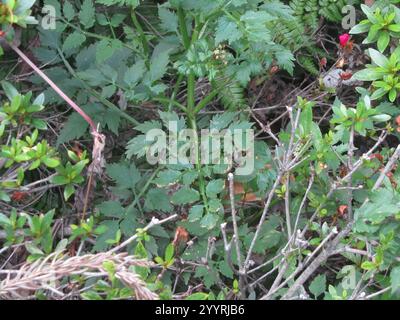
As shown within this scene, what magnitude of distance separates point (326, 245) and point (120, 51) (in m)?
1.02

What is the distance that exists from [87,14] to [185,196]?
2.54 feet

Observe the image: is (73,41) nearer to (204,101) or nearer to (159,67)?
(159,67)

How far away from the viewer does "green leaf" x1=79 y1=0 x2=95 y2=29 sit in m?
2.55

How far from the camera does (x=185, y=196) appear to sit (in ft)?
7.62

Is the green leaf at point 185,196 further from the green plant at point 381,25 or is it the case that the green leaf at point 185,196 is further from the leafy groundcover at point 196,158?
the green plant at point 381,25

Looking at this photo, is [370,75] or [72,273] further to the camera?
[370,75]

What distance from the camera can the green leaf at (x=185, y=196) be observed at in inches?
91.0

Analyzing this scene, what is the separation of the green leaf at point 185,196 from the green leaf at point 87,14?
0.72 metres

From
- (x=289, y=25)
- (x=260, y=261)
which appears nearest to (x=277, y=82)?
(x=289, y=25)

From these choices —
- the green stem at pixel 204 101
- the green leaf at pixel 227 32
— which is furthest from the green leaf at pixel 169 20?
the green leaf at pixel 227 32

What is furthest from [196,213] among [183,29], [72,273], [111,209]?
[183,29]

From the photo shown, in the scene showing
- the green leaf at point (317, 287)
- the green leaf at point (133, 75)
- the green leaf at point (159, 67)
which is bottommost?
the green leaf at point (317, 287)
